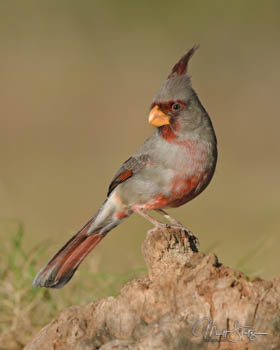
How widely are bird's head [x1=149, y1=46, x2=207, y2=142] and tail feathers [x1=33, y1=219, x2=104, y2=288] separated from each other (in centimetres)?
72

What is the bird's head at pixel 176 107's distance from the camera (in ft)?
12.6

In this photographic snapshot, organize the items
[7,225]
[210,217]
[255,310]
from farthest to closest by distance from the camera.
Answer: [210,217]
[7,225]
[255,310]

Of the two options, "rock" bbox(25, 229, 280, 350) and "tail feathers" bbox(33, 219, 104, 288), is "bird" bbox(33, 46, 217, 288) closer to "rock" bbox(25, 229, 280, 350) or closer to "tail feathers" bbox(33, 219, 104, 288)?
"tail feathers" bbox(33, 219, 104, 288)

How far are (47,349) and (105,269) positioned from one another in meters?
2.17

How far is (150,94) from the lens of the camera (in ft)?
39.4

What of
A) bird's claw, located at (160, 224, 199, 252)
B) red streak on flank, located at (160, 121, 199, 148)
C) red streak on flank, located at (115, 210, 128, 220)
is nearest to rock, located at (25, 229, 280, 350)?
bird's claw, located at (160, 224, 199, 252)

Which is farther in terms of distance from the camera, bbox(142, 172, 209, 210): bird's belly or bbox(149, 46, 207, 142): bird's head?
bbox(149, 46, 207, 142): bird's head

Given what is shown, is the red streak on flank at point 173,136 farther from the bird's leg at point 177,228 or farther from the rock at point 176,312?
the rock at point 176,312

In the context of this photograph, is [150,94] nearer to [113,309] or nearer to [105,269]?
[105,269]

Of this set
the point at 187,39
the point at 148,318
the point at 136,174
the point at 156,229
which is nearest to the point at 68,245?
the point at 136,174

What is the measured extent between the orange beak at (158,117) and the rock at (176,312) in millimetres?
878

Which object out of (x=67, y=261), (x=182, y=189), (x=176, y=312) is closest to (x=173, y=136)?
(x=182, y=189)

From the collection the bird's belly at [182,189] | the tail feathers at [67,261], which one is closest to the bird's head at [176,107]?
the bird's belly at [182,189]

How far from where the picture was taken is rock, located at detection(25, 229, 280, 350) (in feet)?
8.54
